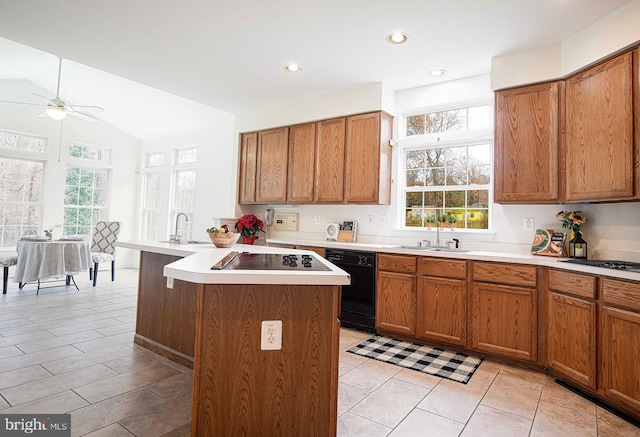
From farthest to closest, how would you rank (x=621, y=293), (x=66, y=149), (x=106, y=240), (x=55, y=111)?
1. (x=66, y=149)
2. (x=106, y=240)
3. (x=55, y=111)
4. (x=621, y=293)

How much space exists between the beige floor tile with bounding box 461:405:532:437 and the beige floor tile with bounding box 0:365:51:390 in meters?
2.83

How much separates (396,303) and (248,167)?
299cm

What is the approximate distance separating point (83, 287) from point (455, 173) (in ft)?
19.0

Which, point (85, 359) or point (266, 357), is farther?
point (85, 359)

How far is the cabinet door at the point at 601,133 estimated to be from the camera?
2.47 m

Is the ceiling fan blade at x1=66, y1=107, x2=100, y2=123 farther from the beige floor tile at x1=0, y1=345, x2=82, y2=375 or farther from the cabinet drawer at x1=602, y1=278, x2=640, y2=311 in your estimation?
the cabinet drawer at x1=602, y1=278, x2=640, y2=311

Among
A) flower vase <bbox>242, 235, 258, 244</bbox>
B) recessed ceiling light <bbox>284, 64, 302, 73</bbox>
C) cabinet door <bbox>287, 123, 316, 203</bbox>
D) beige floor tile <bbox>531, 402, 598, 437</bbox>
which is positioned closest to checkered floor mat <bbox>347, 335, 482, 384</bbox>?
beige floor tile <bbox>531, 402, 598, 437</bbox>

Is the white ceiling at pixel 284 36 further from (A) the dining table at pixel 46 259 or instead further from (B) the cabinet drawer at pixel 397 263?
(A) the dining table at pixel 46 259

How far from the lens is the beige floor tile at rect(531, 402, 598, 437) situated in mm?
1958

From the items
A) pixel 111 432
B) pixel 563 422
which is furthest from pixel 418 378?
pixel 111 432

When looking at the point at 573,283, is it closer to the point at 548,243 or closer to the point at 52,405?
the point at 548,243

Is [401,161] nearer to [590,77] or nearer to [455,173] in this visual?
[455,173]


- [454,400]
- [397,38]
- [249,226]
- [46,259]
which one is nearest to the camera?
[454,400]

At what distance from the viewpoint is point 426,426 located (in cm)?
200
